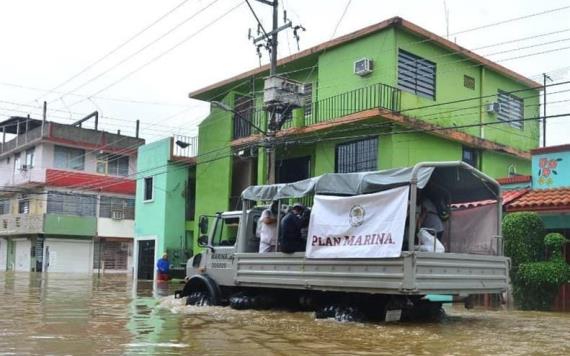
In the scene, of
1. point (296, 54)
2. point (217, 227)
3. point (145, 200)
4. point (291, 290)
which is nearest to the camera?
point (291, 290)

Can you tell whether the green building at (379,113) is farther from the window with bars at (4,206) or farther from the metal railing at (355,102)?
the window with bars at (4,206)

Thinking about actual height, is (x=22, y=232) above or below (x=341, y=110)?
below

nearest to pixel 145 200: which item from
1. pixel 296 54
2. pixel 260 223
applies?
pixel 296 54

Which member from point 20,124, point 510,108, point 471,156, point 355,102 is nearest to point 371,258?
point 355,102

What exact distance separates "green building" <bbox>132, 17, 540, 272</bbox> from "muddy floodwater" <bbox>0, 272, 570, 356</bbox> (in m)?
9.01

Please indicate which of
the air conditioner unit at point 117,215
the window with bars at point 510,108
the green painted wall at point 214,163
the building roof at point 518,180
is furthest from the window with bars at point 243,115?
the air conditioner unit at point 117,215

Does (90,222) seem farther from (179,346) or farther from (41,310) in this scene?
(179,346)

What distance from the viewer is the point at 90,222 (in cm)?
4691

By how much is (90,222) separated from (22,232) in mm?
4679

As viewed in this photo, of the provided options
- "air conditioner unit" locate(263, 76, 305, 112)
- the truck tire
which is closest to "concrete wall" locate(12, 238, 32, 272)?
"air conditioner unit" locate(263, 76, 305, 112)

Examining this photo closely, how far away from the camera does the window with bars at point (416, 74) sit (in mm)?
22266

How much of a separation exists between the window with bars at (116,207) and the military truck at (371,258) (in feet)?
114

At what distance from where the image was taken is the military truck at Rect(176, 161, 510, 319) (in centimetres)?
1064

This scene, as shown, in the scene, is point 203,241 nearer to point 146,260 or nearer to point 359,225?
point 359,225
